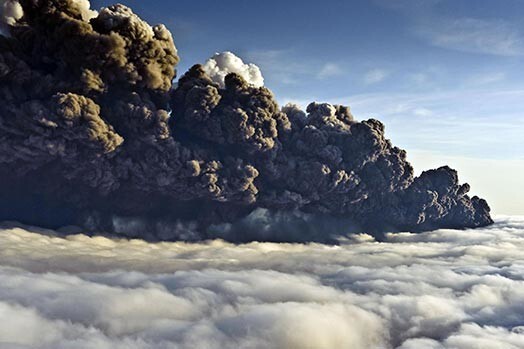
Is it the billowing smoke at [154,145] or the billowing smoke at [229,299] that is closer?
the billowing smoke at [154,145]

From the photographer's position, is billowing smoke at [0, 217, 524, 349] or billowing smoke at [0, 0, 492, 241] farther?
billowing smoke at [0, 217, 524, 349]

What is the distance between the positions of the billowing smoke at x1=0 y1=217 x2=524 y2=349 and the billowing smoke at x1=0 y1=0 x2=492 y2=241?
11.2 meters

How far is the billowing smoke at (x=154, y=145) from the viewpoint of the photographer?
93812 millimetres

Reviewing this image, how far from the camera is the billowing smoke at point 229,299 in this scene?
330 ft

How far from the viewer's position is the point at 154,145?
4505 inches

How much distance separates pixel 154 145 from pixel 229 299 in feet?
210

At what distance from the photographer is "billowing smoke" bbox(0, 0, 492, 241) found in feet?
308

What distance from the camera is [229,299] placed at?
14125cm

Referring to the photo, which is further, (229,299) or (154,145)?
(229,299)

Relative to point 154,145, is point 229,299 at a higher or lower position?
lower

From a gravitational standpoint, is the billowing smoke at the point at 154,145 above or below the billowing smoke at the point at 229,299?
above

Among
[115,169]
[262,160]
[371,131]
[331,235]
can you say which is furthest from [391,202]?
[115,169]

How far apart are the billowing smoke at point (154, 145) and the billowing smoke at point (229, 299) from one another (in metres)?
11.2

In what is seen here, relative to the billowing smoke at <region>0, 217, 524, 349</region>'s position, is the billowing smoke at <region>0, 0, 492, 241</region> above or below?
above
